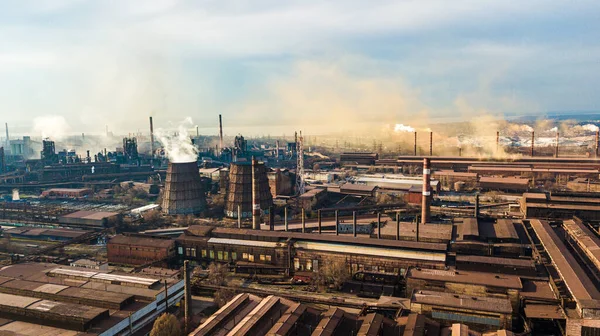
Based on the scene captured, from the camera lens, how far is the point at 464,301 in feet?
56.4

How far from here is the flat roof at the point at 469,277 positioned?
18953 millimetres

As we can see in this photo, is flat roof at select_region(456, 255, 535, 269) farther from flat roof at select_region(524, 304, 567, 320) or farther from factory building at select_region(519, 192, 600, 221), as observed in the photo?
factory building at select_region(519, 192, 600, 221)

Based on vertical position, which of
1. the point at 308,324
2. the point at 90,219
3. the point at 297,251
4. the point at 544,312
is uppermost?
the point at 90,219

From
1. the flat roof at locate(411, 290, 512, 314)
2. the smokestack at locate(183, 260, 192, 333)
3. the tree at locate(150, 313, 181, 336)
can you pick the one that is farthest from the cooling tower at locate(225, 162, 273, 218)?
the flat roof at locate(411, 290, 512, 314)

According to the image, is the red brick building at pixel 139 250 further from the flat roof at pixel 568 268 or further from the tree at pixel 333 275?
the flat roof at pixel 568 268

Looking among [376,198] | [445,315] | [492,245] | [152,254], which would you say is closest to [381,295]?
[445,315]

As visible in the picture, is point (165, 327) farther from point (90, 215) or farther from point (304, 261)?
point (90, 215)

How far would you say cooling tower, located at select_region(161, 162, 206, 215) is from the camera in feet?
127

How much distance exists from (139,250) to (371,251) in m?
15.8

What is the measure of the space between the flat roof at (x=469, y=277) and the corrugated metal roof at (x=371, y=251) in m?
1.43

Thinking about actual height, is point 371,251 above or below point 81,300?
above

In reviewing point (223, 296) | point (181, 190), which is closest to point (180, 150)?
point (181, 190)

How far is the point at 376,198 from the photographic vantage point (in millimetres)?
43344

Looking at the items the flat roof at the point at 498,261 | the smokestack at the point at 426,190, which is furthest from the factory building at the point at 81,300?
the smokestack at the point at 426,190
